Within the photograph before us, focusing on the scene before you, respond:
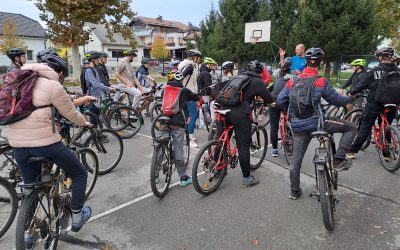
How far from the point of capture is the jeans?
2.93 meters

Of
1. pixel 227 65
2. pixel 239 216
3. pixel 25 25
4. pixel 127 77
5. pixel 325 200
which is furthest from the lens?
pixel 25 25

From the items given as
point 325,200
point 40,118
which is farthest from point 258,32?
point 40,118

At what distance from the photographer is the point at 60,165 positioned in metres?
3.09

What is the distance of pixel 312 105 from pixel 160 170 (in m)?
2.10

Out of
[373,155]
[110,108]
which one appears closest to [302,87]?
[373,155]

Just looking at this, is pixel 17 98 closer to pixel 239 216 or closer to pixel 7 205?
pixel 7 205

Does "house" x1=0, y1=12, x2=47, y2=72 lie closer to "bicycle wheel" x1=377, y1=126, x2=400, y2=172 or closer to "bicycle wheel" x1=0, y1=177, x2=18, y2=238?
"bicycle wheel" x1=0, y1=177, x2=18, y2=238

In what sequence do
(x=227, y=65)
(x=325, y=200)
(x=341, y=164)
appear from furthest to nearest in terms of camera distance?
1. (x=227, y=65)
2. (x=341, y=164)
3. (x=325, y=200)

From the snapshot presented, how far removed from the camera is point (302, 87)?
12.7 feet

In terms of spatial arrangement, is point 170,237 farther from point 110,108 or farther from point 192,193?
point 110,108

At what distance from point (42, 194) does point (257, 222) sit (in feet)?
7.58

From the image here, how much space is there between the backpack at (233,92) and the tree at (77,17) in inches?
659

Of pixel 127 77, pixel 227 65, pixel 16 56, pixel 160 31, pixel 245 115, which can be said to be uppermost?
pixel 160 31

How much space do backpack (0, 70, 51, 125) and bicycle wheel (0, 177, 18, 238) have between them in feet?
3.57
